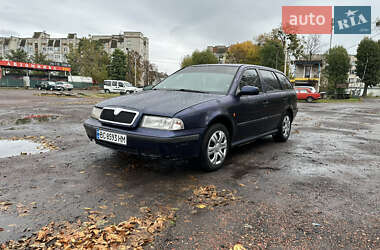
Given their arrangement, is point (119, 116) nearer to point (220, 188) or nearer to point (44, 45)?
point (220, 188)

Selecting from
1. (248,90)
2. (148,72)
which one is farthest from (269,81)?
(148,72)

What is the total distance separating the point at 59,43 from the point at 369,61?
9270 centimetres

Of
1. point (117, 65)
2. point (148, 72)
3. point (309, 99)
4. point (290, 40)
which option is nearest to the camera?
point (309, 99)

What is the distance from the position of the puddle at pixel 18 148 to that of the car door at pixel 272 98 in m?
4.34

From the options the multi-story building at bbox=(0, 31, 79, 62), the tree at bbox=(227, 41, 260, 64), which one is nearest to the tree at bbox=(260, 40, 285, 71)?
the tree at bbox=(227, 41, 260, 64)

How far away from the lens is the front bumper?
3406 millimetres

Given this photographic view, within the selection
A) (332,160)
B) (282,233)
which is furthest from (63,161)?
(332,160)

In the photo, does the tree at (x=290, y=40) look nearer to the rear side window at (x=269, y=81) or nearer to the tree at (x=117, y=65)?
the tree at (x=117, y=65)

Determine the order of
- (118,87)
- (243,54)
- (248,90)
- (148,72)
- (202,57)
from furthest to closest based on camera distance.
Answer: (148,72) < (202,57) < (243,54) < (118,87) < (248,90)

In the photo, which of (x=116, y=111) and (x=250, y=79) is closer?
(x=116, y=111)

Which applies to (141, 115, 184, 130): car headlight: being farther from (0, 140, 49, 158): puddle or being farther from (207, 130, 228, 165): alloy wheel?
(0, 140, 49, 158): puddle

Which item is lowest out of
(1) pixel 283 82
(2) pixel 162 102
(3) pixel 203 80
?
(2) pixel 162 102

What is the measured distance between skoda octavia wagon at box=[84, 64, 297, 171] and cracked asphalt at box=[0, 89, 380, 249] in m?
0.44

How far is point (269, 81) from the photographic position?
5.79 meters
